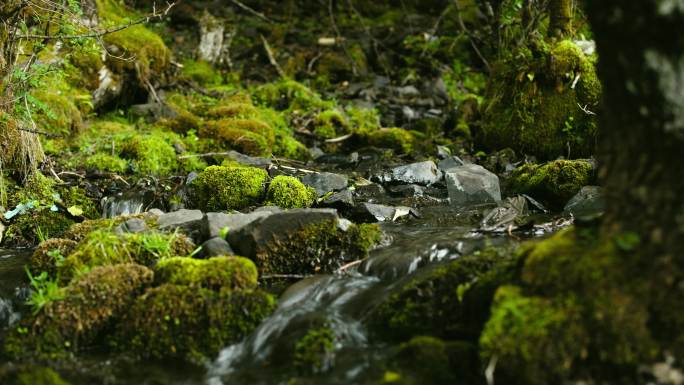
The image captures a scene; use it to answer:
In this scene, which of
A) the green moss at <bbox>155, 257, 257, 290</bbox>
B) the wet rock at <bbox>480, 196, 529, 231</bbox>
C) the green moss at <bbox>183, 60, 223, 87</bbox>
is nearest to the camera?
the green moss at <bbox>155, 257, 257, 290</bbox>

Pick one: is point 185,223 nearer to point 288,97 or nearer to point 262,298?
point 262,298

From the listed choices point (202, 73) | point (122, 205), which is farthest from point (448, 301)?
point (202, 73)

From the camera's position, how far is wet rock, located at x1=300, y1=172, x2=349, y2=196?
23.3ft

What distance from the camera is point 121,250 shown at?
4.42 metres

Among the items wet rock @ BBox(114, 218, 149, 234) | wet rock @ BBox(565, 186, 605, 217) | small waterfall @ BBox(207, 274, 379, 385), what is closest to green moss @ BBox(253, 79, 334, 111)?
wet rock @ BBox(565, 186, 605, 217)

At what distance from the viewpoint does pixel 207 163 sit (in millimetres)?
8672

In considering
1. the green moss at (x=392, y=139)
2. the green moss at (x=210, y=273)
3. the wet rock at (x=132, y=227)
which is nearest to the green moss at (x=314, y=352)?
the green moss at (x=210, y=273)

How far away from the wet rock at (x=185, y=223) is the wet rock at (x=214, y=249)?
1.13 ft

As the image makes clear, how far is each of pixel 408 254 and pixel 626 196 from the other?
2.00 meters

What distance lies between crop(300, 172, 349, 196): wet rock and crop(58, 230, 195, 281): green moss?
8.55ft

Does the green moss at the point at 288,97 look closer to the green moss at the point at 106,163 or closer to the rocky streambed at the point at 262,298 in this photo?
the green moss at the point at 106,163

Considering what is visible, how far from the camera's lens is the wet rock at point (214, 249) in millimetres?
4402

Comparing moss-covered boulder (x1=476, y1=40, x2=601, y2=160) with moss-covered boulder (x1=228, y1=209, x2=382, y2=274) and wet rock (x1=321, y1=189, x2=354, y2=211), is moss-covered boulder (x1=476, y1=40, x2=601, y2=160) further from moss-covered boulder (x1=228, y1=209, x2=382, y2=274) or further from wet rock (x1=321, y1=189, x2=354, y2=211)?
moss-covered boulder (x1=228, y1=209, x2=382, y2=274)

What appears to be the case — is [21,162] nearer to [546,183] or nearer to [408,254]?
[408,254]
